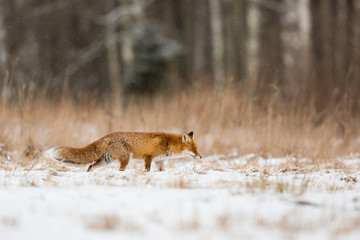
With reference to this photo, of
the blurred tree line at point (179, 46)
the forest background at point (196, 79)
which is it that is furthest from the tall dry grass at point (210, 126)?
the blurred tree line at point (179, 46)

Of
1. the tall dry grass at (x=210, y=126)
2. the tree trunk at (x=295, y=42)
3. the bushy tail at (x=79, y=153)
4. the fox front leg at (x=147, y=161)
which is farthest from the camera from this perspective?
the tree trunk at (x=295, y=42)

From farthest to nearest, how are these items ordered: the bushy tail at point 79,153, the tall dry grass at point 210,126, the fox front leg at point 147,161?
the tall dry grass at point 210,126, the fox front leg at point 147,161, the bushy tail at point 79,153

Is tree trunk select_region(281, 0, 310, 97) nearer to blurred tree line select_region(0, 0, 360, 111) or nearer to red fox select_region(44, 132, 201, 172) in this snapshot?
blurred tree line select_region(0, 0, 360, 111)

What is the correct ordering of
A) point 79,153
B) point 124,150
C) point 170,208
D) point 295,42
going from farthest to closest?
point 295,42
point 124,150
point 79,153
point 170,208

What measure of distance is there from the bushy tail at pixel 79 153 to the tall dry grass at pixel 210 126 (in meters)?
1.70

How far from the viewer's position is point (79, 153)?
5.14 metres

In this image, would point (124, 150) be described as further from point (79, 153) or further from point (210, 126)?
point (210, 126)

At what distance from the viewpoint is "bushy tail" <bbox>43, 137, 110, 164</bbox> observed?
16.5 feet

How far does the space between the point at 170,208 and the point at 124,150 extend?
215 cm

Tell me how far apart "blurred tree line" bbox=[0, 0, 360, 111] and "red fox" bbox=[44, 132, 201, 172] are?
266cm

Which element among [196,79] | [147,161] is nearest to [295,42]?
[196,79]

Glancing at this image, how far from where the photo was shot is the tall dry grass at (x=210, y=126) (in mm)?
7398

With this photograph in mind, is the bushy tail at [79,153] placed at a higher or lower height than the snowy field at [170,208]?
higher

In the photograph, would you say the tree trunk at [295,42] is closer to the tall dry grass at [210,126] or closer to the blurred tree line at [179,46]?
the blurred tree line at [179,46]
